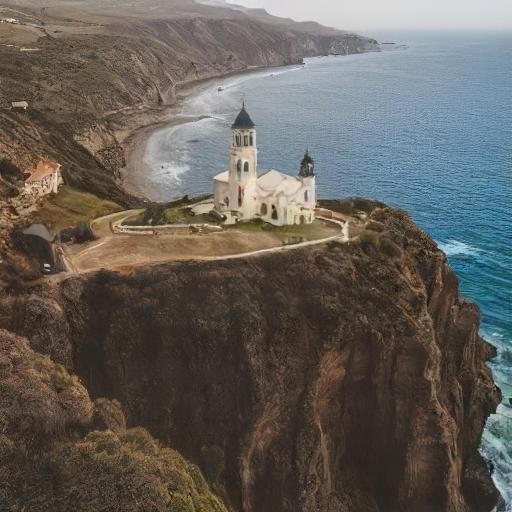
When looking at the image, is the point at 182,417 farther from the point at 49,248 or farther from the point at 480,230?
the point at 480,230

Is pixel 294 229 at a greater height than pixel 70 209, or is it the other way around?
pixel 70 209

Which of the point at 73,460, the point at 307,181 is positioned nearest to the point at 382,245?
the point at 307,181

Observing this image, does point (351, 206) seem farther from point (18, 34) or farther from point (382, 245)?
point (18, 34)

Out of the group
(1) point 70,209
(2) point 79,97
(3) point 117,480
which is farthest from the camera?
(2) point 79,97

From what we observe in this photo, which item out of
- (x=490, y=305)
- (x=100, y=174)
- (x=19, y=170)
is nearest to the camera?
(x=19, y=170)

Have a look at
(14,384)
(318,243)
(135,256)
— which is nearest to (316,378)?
(318,243)

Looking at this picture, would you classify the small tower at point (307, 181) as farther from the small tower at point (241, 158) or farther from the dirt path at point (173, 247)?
the small tower at point (241, 158)
